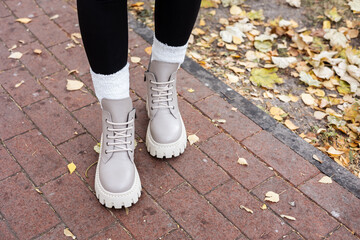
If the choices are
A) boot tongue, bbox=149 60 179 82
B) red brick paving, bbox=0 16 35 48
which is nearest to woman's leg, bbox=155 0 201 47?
boot tongue, bbox=149 60 179 82

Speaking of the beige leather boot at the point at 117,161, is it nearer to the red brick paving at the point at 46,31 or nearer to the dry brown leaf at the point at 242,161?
the dry brown leaf at the point at 242,161

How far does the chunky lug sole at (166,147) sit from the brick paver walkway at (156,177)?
0.16 feet

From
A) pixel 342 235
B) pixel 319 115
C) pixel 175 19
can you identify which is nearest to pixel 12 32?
pixel 175 19

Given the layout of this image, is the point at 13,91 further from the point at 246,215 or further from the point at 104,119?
the point at 246,215

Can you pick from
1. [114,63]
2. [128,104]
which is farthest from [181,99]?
[114,63]

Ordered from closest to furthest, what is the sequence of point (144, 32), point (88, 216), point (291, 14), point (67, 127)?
point (88, 216)
point (67, 127)
point (144, 32)
point (291, 14)

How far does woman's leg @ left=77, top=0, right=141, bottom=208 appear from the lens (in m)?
1.57

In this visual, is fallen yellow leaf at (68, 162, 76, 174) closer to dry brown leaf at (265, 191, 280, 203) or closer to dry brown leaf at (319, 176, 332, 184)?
dry brown leaf at (265, 191, 280, 203)

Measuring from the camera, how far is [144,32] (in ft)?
9.55

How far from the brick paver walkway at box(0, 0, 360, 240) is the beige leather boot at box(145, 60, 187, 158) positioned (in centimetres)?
8

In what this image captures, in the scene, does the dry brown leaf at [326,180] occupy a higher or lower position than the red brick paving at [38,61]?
higher

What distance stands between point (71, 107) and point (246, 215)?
112 centimetres

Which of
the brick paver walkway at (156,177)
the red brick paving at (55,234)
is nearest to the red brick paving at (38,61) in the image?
the brick paver walkway at (156,177)

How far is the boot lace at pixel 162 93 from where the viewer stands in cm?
208
